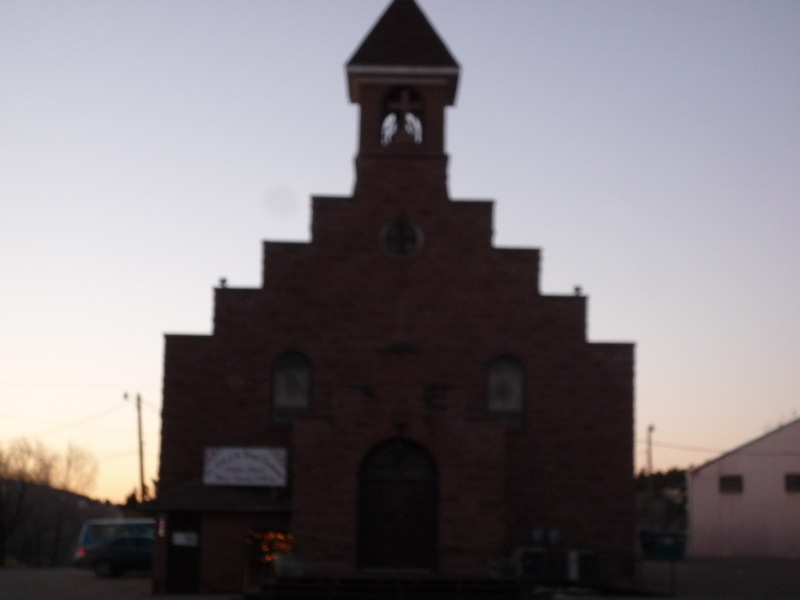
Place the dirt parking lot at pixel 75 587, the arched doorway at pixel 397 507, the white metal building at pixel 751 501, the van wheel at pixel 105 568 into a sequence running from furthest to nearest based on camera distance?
the white metal building at pixel 751 501
the van wheel at pixel 105 568
the dirt parking lot at pixel 75 587
the arched doorway at pixel 397 507

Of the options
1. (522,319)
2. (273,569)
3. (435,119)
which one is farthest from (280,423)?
(435,119)

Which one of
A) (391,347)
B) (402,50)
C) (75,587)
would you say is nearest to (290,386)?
(391,347)

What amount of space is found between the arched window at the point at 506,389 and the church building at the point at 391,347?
38 mm

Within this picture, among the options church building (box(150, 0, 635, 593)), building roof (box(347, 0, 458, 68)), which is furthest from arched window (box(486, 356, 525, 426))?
building roof (box(347, 0, 458, 68))

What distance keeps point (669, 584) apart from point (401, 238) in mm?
12130

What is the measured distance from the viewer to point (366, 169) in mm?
35531

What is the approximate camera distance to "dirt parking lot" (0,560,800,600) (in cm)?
3197

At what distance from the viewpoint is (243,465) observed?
3378 centimetres

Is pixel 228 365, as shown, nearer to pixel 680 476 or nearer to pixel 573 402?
pixel 573 402

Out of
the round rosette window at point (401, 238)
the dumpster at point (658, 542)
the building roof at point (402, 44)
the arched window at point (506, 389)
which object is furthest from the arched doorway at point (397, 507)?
the dumpster at point (658, 542)

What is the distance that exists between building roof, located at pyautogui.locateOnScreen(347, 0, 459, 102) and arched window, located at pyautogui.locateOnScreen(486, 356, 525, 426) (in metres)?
7.88

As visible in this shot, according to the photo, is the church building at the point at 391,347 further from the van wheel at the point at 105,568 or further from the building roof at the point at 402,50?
the van wheel at the point at 105,568

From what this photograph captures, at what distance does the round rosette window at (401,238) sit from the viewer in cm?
3522

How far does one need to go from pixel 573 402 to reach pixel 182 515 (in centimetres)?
1081
